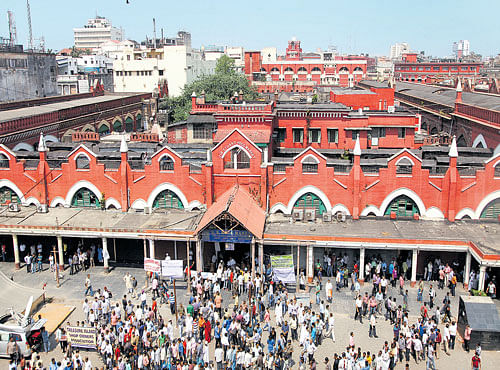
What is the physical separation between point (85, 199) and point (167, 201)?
544 cm

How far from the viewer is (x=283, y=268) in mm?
25953

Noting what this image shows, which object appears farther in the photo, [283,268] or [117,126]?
[117,126]

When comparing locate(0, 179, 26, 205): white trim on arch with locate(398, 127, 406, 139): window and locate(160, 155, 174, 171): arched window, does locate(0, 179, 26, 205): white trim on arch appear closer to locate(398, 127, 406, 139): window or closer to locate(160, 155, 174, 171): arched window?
locate(160, 155, 174, 171): arched window

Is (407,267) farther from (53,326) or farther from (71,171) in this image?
(71,171)

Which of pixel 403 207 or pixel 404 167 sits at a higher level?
pixel 404 167

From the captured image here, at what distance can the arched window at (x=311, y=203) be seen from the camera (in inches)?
1193

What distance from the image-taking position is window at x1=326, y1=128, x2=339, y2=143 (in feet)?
136

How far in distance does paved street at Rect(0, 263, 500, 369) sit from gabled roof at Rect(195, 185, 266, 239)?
12.4ft

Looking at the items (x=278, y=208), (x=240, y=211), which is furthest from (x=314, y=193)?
(x=240, y=211)

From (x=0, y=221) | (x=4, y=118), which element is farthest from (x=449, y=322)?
(x=4, y=118)

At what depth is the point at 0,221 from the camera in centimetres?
2983

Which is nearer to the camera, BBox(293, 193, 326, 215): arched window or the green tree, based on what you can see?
BBox(293, 193, 326, 215): arched window

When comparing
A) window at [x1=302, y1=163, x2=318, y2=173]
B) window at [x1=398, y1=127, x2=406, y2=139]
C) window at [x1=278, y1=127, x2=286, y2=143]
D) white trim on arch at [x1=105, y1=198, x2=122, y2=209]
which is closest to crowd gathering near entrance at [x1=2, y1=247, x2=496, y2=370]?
white trim on arch at [x1=105, y1=198, x2=122, y2=209]

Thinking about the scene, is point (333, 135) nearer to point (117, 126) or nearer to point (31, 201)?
point (31, 201)
